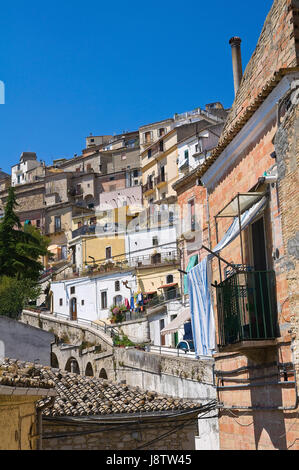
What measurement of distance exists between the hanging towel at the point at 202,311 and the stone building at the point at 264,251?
0.44m

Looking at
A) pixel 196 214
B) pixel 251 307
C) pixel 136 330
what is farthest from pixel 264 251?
pixel 136 330

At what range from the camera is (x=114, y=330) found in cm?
4472

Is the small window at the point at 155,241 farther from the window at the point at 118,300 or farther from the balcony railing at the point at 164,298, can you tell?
the balcony railing at the point at 164,298

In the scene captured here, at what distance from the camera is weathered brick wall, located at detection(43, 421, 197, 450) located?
53.9 feet

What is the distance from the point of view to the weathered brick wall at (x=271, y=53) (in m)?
10.6

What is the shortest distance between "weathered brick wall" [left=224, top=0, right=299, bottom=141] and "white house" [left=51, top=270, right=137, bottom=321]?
124 feet

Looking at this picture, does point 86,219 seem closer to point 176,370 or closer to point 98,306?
point 98,306

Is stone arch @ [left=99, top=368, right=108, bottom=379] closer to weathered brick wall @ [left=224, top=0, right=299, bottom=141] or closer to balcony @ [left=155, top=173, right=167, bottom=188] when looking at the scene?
weathered brick wall @ [left=224, top=0, right=299, bottom=141]

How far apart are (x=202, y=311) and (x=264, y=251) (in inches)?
95.0

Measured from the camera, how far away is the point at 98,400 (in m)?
18.2

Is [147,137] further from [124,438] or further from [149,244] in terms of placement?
[124,438]

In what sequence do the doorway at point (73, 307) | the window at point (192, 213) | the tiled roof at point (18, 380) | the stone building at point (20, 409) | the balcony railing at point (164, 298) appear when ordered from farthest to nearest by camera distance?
1. the doorway at point (73, 307)
2. the balcony railing at point (164, 298)
3. the window at point (192, 213)
4. the stone building at point (20, 409)
5. the tiled roof at point (18, 380)

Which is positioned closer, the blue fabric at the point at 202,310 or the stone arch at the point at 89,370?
the blue fabric at the point at 202,310

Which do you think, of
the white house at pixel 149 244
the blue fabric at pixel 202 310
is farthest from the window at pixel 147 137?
the blue fabric at pixel 202 310
